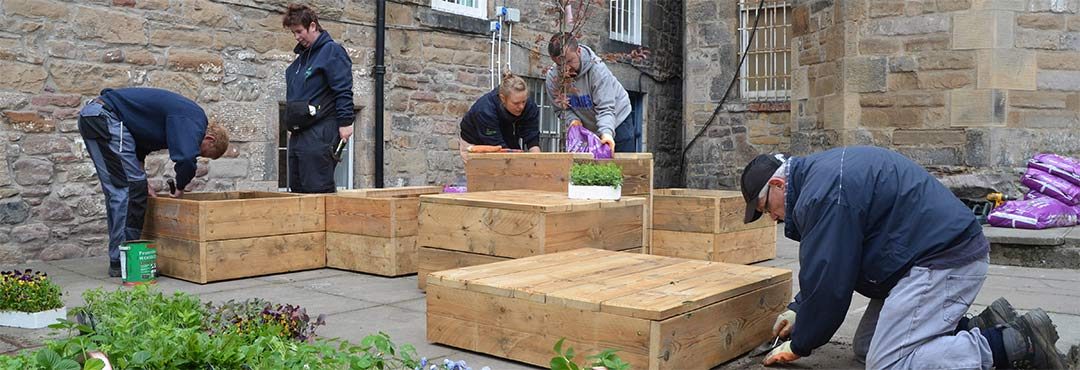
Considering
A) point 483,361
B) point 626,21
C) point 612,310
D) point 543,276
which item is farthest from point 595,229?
point 626,21

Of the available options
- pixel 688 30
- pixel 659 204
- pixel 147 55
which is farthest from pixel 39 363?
pixel 688 30

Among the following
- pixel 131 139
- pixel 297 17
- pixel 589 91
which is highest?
pixel 297 17

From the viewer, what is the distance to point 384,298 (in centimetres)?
561

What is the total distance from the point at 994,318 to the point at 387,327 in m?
2.73

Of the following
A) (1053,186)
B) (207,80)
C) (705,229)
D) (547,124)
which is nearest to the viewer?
(705,229)

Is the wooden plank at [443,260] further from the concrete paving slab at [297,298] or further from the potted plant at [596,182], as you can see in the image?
the potted plant at [596,182]

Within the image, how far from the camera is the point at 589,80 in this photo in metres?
7.62

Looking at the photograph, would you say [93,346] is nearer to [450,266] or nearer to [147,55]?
[450,266]

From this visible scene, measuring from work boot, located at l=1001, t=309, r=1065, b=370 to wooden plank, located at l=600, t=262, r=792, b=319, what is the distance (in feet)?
3.28

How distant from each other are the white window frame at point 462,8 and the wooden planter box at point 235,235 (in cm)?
424

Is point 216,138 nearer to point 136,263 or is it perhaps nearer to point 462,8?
point 136,263

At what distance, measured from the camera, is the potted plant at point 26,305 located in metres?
4.56

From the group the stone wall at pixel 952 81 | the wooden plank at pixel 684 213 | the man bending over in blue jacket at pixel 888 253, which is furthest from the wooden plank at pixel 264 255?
the stone wall at pixel 952 81

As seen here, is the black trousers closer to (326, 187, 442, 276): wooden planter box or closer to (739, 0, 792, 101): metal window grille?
(326, 187, 442, 276): wooden planter box
